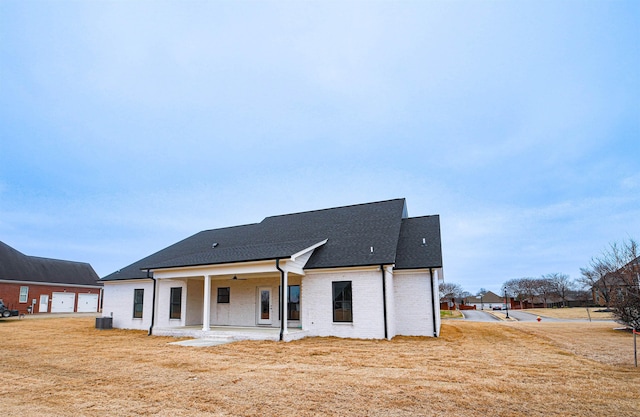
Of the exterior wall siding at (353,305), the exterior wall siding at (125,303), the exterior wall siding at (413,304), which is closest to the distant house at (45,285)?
the exterior wall siding at (125,303)

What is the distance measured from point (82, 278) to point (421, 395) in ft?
145

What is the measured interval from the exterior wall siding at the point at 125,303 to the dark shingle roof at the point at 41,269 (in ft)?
44.5

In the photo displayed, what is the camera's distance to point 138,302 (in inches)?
784

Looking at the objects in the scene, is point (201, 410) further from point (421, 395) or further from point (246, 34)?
point (246, 34)

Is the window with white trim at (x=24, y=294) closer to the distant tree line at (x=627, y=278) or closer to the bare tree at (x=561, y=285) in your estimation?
the distant tree line at (x=627, y=278)

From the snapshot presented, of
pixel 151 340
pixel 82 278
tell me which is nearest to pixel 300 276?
pixel 151 340

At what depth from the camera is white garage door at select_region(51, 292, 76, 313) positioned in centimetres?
3678

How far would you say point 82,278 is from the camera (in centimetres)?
4016

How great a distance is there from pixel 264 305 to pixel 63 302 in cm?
3163

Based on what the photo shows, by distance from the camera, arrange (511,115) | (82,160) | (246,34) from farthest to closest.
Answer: (82,160) → (511,115) → (246,34)

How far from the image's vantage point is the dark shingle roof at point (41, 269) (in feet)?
111

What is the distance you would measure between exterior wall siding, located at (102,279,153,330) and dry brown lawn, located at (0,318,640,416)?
7.78 m

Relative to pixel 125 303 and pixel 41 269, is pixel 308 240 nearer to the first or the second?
pixel 125 303

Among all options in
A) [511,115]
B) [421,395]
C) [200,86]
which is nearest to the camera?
[421,395]
